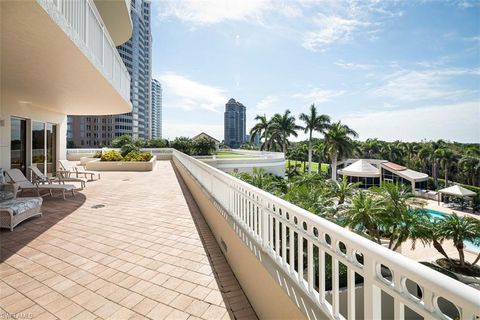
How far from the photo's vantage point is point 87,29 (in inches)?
200

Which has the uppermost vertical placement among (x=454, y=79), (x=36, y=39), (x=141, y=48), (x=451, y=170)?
(x=141, y=48)

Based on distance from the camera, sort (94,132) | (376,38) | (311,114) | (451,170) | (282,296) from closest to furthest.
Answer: (282,296) < (376,38) < (311,114) < (451,170) < (94,132)

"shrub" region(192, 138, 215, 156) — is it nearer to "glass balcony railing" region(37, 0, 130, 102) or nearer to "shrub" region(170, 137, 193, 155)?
"shrub" region(170, 137, 193, 155)

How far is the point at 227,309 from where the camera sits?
2.81 m

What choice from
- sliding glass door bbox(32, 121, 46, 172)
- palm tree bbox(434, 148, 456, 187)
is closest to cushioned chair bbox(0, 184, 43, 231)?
sliding glass door bbox(32, 121, 46, 172)

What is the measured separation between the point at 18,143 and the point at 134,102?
101383mm

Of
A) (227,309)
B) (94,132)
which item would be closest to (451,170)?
(227,309)

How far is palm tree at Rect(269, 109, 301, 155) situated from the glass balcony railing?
3465cm

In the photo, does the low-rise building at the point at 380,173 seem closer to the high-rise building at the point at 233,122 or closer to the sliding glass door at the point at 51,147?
the sliding glass door at the point at 51,147

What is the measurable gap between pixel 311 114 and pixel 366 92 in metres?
7.80

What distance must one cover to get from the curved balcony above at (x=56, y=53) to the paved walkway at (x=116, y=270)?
3.45 metres

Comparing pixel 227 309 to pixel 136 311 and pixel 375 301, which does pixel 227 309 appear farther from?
pixel 375 301

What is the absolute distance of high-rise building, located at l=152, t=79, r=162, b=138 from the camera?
162 meters

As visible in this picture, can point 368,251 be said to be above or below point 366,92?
below
